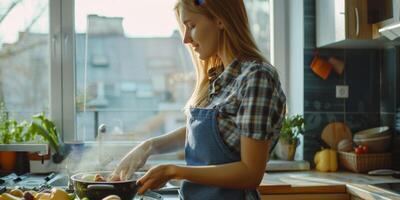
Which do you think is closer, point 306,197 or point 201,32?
point 201,32

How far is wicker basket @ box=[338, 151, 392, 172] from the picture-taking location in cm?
228

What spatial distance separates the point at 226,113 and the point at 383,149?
1448 millimetres

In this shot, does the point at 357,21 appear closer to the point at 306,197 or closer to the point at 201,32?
the point at 306,197

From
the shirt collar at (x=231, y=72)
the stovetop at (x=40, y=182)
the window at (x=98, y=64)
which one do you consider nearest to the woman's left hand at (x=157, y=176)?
the shirt collar at (x=231, y=72)

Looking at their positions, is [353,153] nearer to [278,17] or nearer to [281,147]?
[281,147]

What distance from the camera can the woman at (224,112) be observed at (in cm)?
111

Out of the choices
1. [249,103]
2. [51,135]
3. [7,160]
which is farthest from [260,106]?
[7,160]

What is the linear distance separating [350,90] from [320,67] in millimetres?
214

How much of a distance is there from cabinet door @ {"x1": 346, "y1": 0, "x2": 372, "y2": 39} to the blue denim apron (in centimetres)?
116

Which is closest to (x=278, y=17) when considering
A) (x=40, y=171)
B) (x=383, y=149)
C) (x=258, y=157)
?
(x=383, y=149)

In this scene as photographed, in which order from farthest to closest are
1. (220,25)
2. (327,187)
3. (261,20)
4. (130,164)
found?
(261,20) → (327,187) → (130,164) → (220,25)

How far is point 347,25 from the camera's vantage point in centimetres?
215

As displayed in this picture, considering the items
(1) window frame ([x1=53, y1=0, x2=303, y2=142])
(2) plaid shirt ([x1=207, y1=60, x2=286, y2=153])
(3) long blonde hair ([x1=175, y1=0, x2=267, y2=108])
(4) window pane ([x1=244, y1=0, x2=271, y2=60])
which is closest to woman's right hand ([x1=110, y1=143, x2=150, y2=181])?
(2) plaid shirt ([x1=207, y1=60, x2=286, y2=153])

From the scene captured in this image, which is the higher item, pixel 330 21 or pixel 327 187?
pixel 330 21
